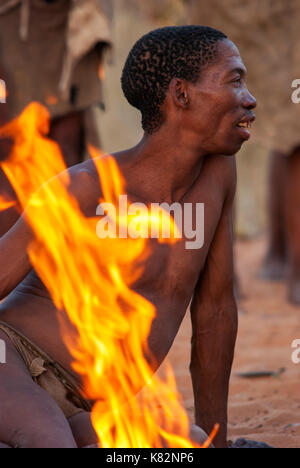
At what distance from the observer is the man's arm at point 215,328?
240cm

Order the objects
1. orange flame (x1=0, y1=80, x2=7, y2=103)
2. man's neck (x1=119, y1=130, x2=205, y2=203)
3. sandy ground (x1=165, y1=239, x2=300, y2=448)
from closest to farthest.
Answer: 1. man's neck (x1=119, y1=130, x2=205, y2=203)
2. sandy ground (x1=165, y1=239, x2=300, y2=448)
3. orange flame (x1=0, y1=80, x2=7, y2=103)

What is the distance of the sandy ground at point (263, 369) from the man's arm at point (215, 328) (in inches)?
9.2

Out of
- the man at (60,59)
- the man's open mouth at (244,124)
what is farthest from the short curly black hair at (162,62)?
the man at (60,59)

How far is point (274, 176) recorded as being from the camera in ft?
21.1

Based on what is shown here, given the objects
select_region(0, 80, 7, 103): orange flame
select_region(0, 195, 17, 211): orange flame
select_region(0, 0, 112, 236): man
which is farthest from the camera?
select_region(0, 0, 112, 236): man

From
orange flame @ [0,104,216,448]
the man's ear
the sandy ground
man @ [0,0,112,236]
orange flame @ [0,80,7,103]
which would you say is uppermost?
man @ [0,0,112,236]

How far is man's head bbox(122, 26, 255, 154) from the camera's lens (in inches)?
85.3

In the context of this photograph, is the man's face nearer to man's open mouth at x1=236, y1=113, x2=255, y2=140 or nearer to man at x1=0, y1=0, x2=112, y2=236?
man's open mouth at x1=236, y1=113, x2=255, y2=140

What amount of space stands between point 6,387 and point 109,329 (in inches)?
14.9

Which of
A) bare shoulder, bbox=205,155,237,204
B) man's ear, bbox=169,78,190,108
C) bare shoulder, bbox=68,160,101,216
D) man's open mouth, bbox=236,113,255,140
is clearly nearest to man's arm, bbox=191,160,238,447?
bare shoulder, bbox=205,155,237,204

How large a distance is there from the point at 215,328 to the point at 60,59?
2.37 m

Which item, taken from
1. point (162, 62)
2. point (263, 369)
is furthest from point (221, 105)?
point (263, 369)

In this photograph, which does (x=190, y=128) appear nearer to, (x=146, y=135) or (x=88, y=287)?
(x=146, y=135)

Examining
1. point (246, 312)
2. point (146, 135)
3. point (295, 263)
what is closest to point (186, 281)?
point (146, 135)
